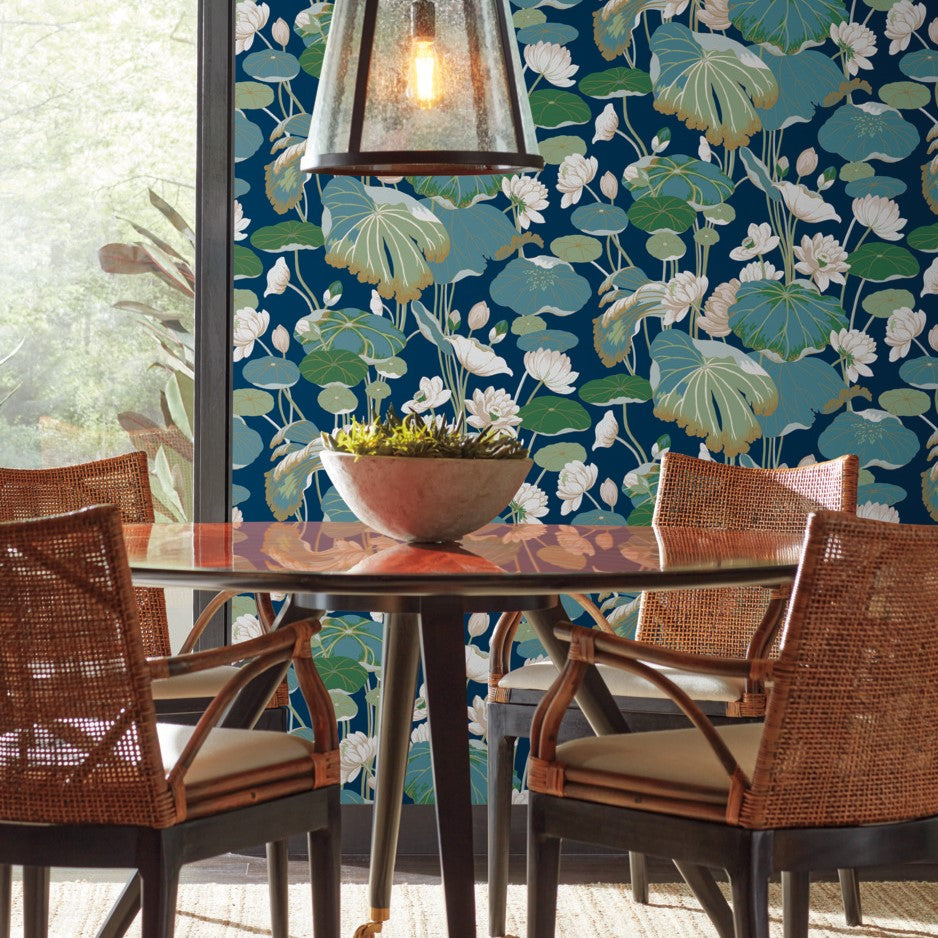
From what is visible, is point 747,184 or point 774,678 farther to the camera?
point 747,184

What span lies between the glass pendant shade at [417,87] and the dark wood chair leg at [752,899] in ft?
3.54

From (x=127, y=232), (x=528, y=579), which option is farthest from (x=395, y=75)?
(x=127, y=232)

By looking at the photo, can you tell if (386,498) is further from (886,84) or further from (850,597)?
(886,84)

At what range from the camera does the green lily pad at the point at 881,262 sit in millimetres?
3584

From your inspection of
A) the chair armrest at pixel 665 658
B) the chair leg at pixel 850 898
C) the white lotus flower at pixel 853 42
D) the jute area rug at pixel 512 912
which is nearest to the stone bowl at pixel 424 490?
the chair armrest at pixel 665 658

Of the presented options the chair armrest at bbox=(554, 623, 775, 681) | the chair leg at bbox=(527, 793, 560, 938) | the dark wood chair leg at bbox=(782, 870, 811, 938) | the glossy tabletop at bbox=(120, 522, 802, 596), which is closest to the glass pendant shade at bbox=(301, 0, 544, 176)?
the glossy tabletop at bbox=(120, 522, 802, 596)

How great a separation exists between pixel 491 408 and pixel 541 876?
1.86 m

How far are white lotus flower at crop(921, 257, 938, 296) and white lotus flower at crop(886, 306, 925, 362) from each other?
0.19 feet

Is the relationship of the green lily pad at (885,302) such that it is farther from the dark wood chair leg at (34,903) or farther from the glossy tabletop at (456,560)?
the dark wood chair leg at (34,903)

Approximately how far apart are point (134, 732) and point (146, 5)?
2.57 meters

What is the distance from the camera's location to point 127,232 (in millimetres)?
3623

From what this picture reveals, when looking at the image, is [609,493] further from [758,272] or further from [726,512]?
[758,272]

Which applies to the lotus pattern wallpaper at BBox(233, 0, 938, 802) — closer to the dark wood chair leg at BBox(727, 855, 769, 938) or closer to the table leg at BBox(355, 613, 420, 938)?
the table leg at BBox(355, 613, 420, 938)

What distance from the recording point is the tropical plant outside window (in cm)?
357
